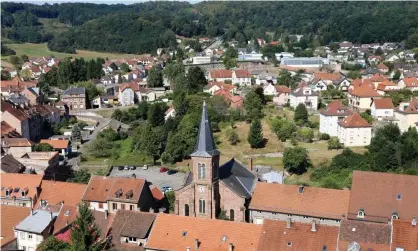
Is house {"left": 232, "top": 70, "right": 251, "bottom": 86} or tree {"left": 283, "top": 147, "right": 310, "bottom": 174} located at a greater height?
house {"left": 232, "top": 70, "right": 251, "bottom": 86}

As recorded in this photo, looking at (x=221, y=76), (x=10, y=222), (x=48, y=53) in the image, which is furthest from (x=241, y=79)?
(x=48, y=53)

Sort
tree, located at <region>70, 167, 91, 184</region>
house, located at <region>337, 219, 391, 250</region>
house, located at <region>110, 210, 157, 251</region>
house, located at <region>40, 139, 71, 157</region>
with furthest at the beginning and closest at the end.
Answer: house, located at <region>40, 139, 71, 157</region>, tree, located at <region>70, 167, 91, 184</region>, house, located at <region>110, 210, 157, 251</region>, house, located at <region>337, 219, 391, 250</region>

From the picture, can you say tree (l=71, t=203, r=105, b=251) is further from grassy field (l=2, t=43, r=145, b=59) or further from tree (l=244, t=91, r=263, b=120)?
grassy field (l=2, t=43, r=145, b=59)

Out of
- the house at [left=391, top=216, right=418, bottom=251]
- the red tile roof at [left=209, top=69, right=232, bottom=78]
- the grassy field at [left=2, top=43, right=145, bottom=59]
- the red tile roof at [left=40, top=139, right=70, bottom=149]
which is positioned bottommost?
the red tile roof at [left=40, top=139, right=70, bottom=149]

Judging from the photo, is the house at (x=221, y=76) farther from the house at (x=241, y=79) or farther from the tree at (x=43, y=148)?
the tree at (x=43, y=148)

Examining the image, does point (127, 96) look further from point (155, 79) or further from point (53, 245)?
point (53, 245)

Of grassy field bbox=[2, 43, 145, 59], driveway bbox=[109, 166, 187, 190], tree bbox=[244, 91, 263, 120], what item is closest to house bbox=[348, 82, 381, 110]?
tree bbox=[244, 91, 263, 120]

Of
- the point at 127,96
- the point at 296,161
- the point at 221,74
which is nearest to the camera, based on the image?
the point at 296,161
